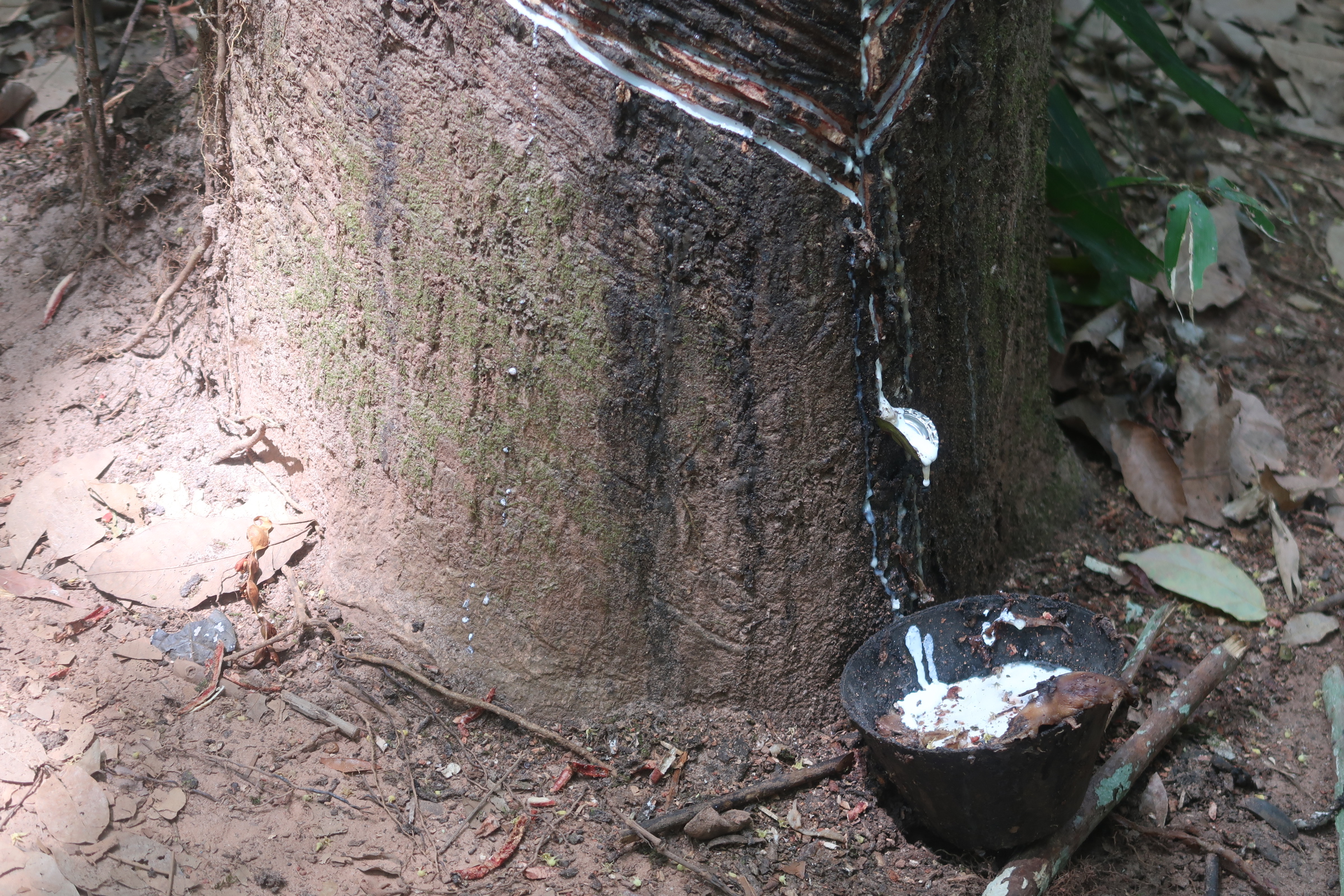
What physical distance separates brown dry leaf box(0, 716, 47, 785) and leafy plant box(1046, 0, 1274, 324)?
217 cm

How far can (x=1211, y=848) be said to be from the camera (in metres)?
1.70

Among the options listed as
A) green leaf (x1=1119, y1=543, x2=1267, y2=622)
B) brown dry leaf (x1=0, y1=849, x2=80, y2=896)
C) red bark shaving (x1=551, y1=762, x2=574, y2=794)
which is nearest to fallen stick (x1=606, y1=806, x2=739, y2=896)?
red bark shaving (x1=551, y1=762, x2=574, y2=794)

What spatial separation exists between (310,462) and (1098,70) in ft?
9.56

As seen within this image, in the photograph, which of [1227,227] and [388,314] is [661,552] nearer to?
[388,314]

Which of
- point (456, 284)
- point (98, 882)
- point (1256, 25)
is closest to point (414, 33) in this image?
point (456, 284)

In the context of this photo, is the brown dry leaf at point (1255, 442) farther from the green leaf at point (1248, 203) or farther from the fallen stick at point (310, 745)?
the fallen stick at point (310, 745)

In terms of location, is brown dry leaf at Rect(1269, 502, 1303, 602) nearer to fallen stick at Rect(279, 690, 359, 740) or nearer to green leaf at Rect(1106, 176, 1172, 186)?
green leaf at Rect(1106, 176, 1172, 186)

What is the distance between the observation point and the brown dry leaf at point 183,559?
1827 mm

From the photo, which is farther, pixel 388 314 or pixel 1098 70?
pixel 1098 70

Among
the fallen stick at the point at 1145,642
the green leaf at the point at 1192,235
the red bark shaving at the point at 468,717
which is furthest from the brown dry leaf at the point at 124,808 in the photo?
the green leaf at the point at 1192,235

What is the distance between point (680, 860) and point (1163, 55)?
231 centimetres

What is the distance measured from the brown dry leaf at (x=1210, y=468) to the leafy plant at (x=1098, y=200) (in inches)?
13.4

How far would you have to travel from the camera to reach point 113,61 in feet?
8.18

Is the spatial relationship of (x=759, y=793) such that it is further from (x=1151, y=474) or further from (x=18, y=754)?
(x=1151, y=474)
